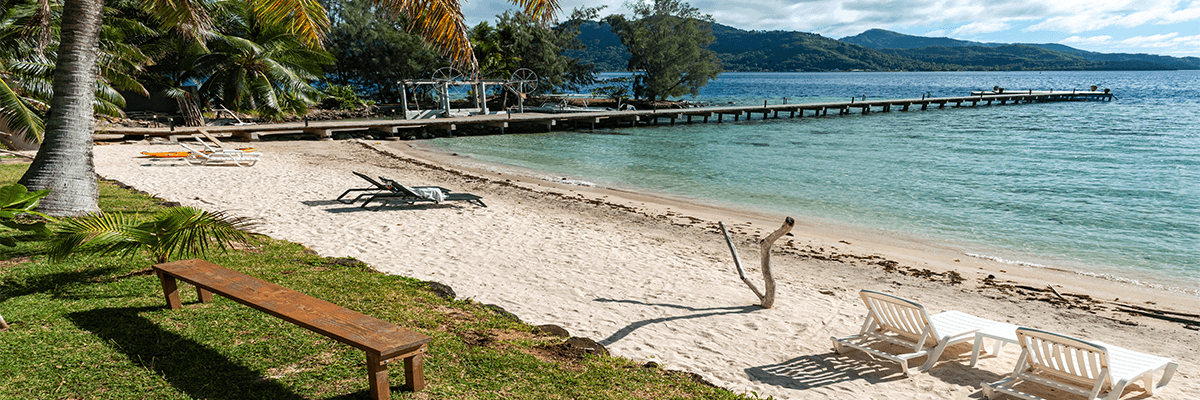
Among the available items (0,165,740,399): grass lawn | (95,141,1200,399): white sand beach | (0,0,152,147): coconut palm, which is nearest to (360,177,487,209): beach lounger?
(95,141,1200,399): white sand beach

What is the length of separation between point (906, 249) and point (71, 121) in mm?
11877

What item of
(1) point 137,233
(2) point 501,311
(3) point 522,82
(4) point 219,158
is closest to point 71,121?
(1) point 137,233

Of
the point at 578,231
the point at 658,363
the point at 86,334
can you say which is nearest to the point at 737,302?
the point at 658,363

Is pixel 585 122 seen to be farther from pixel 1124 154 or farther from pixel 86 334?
pixel 86 334

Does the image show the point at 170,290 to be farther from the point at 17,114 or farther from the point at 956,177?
the point at 956,177

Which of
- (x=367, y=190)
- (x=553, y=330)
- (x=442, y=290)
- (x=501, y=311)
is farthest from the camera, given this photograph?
(x=367, y=190)

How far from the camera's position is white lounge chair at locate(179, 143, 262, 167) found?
15.9 m

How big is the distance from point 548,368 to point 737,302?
308cm

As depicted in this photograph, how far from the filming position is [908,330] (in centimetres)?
552

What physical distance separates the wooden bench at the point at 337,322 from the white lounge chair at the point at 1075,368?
404 cm

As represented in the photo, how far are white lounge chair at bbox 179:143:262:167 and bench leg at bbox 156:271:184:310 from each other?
40.9 feet

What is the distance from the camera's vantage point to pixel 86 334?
430 cm

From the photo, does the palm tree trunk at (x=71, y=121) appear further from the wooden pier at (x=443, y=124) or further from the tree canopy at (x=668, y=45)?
the tree canopy at (x=668, y=45)

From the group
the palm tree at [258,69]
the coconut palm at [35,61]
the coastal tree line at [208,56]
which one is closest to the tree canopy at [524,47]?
the coastal tree line at [208,56]
